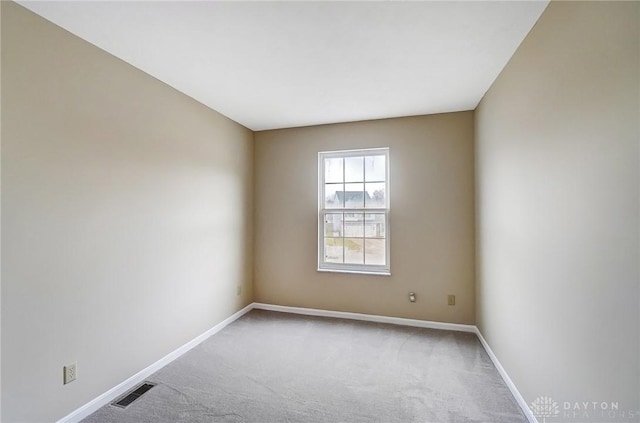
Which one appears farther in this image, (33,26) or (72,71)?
(72,71)

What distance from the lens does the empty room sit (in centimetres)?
138

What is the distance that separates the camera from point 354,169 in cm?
388

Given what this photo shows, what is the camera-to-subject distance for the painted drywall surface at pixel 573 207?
3.66 feet

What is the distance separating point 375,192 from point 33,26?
3.25 meters

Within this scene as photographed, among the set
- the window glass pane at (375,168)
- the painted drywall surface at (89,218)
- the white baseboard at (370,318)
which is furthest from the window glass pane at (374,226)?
the painted drywall surface at (89,218)

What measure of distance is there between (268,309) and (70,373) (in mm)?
2388

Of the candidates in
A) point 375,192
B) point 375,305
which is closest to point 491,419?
point 375,305

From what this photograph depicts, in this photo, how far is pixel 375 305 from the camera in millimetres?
3693

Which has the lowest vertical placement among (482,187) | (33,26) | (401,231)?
(401,231)

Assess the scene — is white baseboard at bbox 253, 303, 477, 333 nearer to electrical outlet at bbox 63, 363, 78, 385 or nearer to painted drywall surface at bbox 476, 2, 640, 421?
painted drywall surface at bbox 476, 2, 640, 421

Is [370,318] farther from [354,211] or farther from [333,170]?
[333,170]

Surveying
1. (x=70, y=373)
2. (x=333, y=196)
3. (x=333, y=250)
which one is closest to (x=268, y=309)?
(x=333, y=250)

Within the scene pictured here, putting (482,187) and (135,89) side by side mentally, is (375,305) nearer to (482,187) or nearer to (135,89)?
(482,187)

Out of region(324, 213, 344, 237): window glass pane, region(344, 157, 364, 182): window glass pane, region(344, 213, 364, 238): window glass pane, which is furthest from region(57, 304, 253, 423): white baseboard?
region(344, 157, 364, 182): window glass pane
